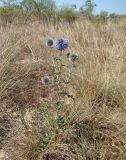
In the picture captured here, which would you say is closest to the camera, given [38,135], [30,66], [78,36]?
[38,135]

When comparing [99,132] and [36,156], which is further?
[99,132]

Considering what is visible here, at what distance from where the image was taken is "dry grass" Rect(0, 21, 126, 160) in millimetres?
2609

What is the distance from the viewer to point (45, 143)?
2.52 metres

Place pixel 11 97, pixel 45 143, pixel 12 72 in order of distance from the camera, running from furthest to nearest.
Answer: pixel 12 72 → pixel 11 97 → pixel 45 143

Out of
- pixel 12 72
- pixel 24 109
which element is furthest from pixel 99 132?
pixel 12 72

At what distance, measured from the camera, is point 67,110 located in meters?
2.96

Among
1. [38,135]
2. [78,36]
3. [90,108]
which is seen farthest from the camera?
[78,36]

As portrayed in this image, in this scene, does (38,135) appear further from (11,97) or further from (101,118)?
(11,97)

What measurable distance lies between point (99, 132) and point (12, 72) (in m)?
1.59

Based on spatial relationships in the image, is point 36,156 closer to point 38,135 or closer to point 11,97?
point 38,135

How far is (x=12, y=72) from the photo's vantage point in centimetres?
411

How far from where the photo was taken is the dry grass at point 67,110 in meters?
2.61

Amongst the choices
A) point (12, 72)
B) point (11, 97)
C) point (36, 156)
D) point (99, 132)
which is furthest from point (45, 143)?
point (12, 72)

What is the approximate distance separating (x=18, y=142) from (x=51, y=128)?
0.87 ft
